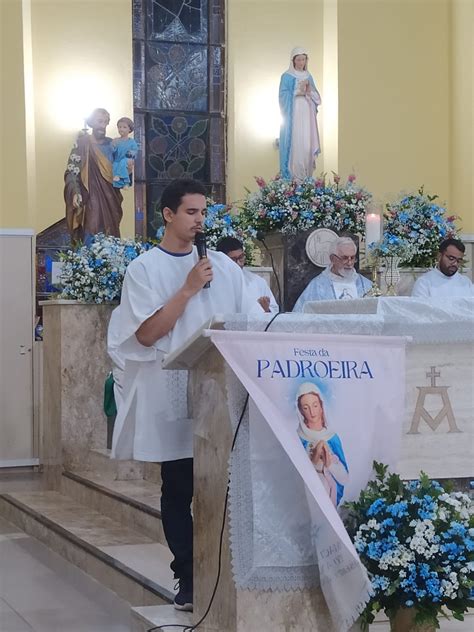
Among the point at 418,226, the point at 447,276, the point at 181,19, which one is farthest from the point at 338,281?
the point at 181,19

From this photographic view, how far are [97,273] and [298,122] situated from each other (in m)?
3.86

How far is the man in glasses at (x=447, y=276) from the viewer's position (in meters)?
8.81

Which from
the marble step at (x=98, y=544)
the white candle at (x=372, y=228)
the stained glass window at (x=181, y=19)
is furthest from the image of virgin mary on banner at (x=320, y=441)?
the stained glass window at (x=181, y=19)

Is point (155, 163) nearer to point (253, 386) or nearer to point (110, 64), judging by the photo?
point (110, 64)

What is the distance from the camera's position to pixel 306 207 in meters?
9.36

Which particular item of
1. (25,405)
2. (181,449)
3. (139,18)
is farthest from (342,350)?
(139,18)

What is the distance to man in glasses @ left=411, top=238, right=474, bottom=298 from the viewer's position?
347 inches

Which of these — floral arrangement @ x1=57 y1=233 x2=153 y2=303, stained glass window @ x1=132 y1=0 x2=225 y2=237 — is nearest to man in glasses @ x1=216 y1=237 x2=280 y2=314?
floral arrangement @ x1=57 y1=233 x2=153 y2=303

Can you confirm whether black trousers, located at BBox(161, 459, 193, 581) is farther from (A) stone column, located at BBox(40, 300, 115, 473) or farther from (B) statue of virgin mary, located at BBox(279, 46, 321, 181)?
(B) statue of virgin mary, located at BBox(279, 46, 321, 181)

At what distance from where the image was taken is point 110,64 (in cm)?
1338

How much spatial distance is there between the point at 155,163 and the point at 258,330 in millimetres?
11003

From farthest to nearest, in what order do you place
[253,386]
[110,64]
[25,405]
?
Answer: [110,64] → [25,405] → [253,386]

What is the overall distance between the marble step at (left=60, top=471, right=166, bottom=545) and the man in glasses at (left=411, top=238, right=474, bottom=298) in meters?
2.80

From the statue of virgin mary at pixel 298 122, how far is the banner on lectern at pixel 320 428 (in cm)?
775
